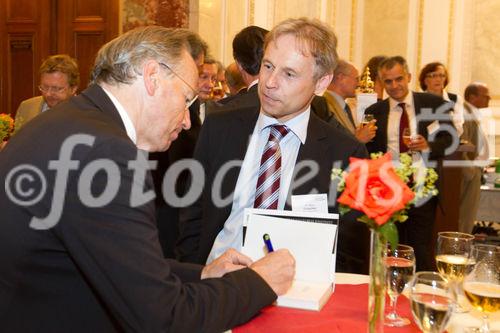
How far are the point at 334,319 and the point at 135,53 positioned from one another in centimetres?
93

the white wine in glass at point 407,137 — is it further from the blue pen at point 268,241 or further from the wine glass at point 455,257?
the blue pen at point 268,241

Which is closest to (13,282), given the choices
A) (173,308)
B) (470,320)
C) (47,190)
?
(47,190)

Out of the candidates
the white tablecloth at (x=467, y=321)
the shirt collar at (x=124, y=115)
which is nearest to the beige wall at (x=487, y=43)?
the white tablecloth at (x=467, y=321)

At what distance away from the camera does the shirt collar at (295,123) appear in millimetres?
2518

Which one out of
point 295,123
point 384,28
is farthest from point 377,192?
point 384,28

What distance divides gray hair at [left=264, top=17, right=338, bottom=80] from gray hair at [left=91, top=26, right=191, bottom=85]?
82cm

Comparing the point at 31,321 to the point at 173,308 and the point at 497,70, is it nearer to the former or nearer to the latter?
the point at 173,308

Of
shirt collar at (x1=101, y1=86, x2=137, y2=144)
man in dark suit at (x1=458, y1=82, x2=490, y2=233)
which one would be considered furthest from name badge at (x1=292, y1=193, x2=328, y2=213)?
man in dark suit at (x1=458, y1=82, x2=490, y2=233)

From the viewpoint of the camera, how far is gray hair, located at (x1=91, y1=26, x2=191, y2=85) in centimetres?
165

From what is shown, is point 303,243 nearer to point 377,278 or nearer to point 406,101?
point 377,278

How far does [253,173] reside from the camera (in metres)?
2.52

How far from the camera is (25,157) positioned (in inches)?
58.5

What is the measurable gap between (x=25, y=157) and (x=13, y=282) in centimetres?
31

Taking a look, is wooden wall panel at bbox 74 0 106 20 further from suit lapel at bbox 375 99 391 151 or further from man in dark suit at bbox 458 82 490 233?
man in dark suit at bbox 458 82 490 233
